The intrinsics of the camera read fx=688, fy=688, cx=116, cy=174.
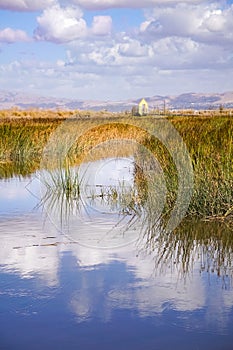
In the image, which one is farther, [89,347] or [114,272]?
[114,272]

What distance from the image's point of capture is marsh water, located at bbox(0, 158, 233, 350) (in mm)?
3523

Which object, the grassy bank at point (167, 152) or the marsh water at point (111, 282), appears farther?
the grassy bank at point (167, 152)

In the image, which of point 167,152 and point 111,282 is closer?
point 111,282

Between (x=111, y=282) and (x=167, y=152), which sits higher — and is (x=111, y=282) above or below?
below

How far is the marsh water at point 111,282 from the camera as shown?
3.52 metres

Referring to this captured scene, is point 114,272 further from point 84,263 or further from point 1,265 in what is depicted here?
point 1,265

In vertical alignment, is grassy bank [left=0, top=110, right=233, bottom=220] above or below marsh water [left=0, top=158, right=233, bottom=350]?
above

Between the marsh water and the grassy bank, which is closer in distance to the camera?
the marsh water

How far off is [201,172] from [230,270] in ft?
6.84

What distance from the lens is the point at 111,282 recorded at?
441 centimetres

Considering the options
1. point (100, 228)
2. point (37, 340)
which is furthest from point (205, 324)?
point (100, 228)

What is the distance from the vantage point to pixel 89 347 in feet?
11.1

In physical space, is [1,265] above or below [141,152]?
below

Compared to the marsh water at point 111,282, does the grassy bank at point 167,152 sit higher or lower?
higher
